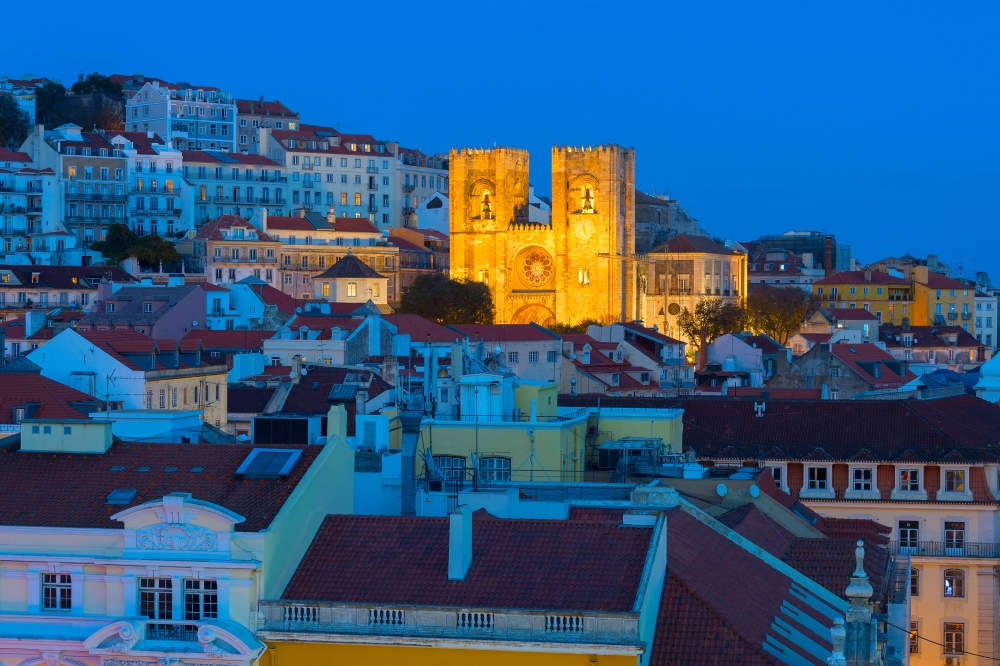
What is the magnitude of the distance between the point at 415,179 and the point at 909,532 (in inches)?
4124

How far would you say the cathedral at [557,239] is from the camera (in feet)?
396

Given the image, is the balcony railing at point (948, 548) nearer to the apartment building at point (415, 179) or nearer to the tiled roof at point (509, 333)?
the tiled roof at point (509, 333)

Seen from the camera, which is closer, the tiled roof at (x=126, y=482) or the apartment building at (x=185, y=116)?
the tiled roof at (x=126, y=482)

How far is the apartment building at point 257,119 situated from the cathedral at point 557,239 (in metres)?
21.0

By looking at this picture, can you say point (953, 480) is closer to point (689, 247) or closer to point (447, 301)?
point (447, 301)

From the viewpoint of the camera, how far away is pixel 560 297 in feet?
397

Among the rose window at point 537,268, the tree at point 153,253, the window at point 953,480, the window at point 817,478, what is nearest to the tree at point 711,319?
the rose window at point 537,268

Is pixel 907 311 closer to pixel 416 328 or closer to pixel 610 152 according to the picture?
pixel 610 152

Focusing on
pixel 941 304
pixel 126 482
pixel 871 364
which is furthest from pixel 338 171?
pixel 126 482

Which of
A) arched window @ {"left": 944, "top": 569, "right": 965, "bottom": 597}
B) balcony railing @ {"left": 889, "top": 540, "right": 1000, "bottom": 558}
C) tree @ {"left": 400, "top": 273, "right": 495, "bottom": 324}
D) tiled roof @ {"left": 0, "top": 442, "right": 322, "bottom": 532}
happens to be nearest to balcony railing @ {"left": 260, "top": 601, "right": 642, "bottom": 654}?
tiled roof @ {"left": 0, "top": 442, "right": 322, "bottom": 532}

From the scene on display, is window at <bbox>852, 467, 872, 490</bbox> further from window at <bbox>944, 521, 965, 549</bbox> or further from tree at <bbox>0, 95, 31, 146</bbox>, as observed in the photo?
tree at <bbox>0, 95, 31, 146</bbox>

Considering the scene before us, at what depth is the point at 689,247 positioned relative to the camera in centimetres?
12481

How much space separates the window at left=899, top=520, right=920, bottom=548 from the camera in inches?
1575

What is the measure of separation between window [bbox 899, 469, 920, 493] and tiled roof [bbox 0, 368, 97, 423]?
1799 centimetres
